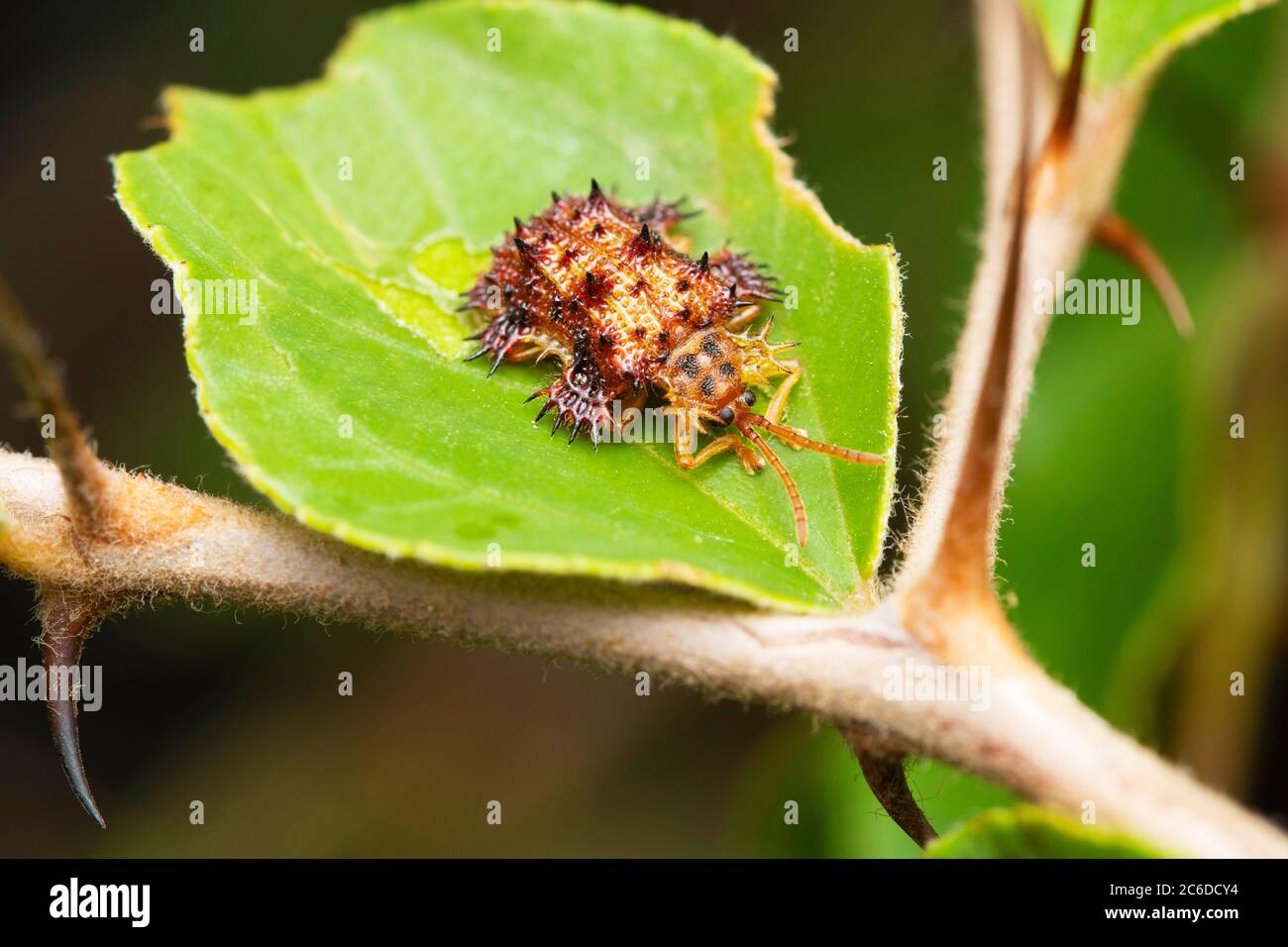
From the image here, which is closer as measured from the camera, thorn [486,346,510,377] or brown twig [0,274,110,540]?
brown twig [0,274,110,540]

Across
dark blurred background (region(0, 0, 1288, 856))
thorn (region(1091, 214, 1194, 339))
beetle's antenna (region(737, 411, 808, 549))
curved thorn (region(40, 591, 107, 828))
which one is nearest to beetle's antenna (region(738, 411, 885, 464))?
beetle's antenna (region(737, 411, 808, 549))

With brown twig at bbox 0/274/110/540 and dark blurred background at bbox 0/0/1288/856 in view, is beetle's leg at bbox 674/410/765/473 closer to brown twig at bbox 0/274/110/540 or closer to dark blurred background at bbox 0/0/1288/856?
brown twig at bbox 0/274/110/540

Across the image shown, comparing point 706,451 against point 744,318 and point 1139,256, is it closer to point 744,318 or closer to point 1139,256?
point 744,318

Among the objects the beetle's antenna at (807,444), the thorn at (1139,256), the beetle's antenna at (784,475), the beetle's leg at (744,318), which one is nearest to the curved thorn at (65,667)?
the beetle's antenna at (784,475)

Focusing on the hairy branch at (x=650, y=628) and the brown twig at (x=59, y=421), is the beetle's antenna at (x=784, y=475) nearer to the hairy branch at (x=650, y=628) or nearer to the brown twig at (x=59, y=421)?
the hairy branch at (x=650, y=628)

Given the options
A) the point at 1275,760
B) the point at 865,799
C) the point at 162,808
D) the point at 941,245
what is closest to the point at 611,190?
the point at 865,799

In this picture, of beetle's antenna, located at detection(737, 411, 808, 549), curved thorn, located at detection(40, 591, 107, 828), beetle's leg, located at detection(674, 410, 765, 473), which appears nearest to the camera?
curved thorn, located at detection(40, 591, 107, 828)

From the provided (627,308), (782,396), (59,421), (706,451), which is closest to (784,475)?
(706,451)
